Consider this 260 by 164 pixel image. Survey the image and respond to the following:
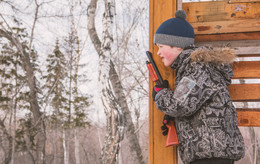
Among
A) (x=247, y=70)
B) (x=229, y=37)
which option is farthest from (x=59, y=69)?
(x=229, y=37)

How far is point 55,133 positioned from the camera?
64.8 ft

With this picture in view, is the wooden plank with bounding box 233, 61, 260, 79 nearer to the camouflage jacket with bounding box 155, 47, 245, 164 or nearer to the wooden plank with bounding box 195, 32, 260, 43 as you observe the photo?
the wooden plank with bounding box 195, 32, 260, 43

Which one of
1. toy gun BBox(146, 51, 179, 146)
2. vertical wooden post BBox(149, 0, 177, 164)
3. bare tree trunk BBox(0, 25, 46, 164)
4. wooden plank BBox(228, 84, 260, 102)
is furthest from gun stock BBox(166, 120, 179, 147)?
bare tree trunk BBox(0, 25, 46, 164)

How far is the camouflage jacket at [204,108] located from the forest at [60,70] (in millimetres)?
10936

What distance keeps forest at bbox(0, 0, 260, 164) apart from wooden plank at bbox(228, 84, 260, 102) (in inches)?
406

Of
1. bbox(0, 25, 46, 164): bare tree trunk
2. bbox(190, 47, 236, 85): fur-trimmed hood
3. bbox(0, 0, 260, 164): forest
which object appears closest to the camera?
bbox(190, 47, 236, 85): fur-trimmed hood

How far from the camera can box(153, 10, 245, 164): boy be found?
159cm

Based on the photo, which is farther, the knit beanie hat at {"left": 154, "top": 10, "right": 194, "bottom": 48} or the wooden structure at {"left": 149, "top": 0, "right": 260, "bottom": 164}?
the wooden structure at {"left": 149, "top": 0, "right": 260, "bottom": 164}

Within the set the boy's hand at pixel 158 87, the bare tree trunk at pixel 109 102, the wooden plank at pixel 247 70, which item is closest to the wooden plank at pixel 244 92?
the wooden plank at pixel 247 70

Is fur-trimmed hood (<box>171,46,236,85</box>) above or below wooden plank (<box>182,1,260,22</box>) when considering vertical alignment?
below

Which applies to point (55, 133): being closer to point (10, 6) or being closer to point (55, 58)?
point (55, 58)

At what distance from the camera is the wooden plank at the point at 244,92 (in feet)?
7.66

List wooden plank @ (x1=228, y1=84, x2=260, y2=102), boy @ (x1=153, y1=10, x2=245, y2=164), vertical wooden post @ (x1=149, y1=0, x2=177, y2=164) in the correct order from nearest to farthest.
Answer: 1. boy @ (x1=153, y1=10, x2=245, y2=164)
2. vertical wooden post @ (x1=149, y1=0, x2=177, y2=164)
3. wooden plank @ (x1=228, y1=84, x2=260, y2=102)

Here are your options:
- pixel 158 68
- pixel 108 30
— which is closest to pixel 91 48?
pixel 108 30
